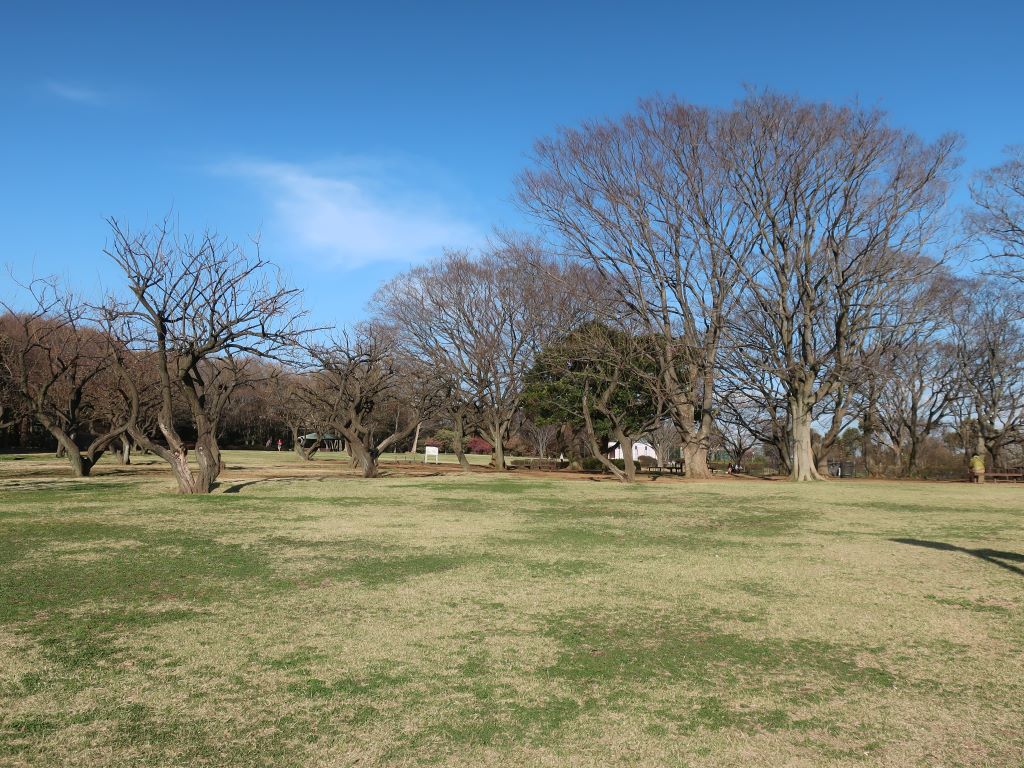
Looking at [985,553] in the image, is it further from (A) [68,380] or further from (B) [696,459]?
(A) [68,380]

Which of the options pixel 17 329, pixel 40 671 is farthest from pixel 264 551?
pixel 17 329

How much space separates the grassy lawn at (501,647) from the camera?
3.84 metres

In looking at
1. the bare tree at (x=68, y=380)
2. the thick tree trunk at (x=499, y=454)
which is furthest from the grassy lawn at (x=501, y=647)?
the thick tree trunk at (x=499, y=454)

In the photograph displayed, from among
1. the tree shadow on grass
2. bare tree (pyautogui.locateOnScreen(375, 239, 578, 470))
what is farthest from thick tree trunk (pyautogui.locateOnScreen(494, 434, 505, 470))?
the tree shadow on grass

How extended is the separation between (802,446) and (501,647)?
2451cm

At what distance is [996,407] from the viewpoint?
122 feet

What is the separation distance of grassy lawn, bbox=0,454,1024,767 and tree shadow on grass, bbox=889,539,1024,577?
7cm

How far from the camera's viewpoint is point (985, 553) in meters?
9.94

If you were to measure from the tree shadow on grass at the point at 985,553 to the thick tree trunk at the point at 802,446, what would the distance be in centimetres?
1683

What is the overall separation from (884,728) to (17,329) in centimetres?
3839

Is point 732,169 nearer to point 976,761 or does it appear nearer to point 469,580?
point 469,580

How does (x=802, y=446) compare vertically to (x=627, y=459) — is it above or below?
above

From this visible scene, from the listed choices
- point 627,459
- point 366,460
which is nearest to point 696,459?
point 627,459

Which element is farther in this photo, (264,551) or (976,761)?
(264,551)
